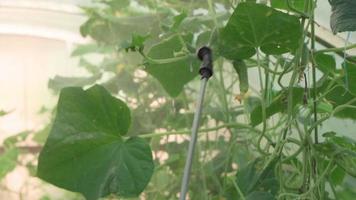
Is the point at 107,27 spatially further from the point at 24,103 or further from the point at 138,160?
the point at 138,160

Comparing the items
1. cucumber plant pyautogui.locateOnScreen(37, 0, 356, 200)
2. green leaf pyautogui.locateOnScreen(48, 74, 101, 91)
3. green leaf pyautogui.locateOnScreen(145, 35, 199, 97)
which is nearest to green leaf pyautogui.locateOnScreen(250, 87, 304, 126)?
cucumber plant pyautogui.locateOnScreen(37, 0, 356, 200)

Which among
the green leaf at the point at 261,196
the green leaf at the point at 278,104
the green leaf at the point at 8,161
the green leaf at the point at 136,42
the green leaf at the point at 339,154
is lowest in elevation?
the green leaf at the point at 8,161

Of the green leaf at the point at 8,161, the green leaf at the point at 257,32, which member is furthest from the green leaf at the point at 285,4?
the green leaf at the point at 8,161

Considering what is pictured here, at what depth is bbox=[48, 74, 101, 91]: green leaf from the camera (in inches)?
46.5

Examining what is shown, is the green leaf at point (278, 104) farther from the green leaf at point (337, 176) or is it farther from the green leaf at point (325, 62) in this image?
the green leaf at point (337, 176)

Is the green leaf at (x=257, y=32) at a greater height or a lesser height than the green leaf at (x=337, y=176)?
greater

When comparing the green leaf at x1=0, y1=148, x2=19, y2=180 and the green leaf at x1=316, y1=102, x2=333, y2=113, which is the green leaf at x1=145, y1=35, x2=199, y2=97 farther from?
the green leaf at x1=0, y1=148, x2=19, y2=180

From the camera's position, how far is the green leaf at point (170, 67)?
77 centimetres

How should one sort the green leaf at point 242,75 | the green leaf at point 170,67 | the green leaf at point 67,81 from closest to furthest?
the green leaf at point 242,75 → the green leaf at point 170,67 → the green leaf at point 67,81

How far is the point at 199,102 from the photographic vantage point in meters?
0.57

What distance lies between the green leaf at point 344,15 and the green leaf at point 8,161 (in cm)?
88

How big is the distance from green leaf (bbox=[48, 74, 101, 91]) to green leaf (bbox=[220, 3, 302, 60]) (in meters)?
0.59

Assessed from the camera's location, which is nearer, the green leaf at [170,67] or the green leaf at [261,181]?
the green leaf at [261,181]

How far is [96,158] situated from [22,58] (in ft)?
2.93
